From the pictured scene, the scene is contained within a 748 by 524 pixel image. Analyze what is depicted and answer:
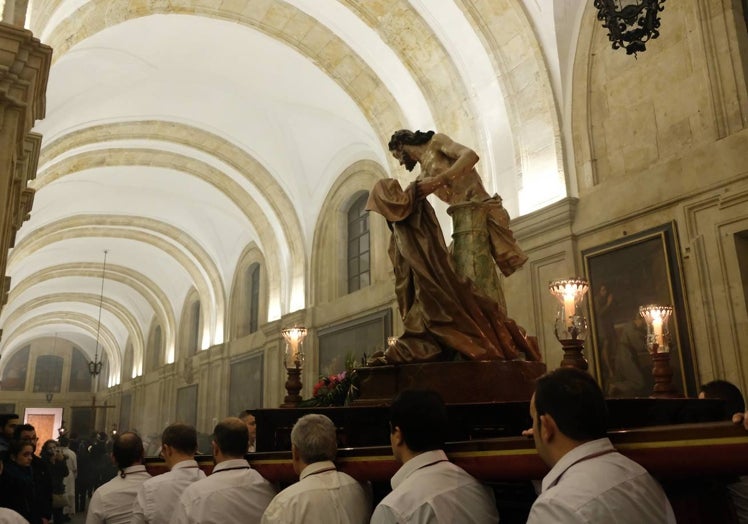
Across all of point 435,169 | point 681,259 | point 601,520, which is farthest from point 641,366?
point 601,520

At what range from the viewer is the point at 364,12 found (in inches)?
422

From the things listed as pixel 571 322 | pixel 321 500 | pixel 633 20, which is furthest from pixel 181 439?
pixel 633 20

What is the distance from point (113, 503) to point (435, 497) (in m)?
2.39

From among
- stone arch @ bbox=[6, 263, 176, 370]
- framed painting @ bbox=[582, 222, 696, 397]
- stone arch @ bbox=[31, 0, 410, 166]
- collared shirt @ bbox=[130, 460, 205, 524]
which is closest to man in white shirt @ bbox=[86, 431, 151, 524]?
collared shirt @ bbox=[130, 460, 205, 524]

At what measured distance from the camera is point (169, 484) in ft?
11.6

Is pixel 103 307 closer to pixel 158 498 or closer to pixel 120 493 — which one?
pixel 120 493

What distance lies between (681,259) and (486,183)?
351 cm

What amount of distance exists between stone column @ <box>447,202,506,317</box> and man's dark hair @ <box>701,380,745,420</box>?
1.37 metres

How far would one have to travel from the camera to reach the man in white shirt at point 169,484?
3475mm

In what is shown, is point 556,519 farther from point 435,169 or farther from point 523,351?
point 435,169

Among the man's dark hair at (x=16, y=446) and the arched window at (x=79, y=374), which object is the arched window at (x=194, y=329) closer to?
the arched window at (x=79, y=374)

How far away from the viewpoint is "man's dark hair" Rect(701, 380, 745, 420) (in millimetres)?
3699

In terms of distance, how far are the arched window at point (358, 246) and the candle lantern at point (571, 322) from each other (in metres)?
8.46

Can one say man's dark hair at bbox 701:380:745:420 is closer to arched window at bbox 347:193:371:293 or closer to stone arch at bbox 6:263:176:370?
arched window at bbox 347:193:371:293
